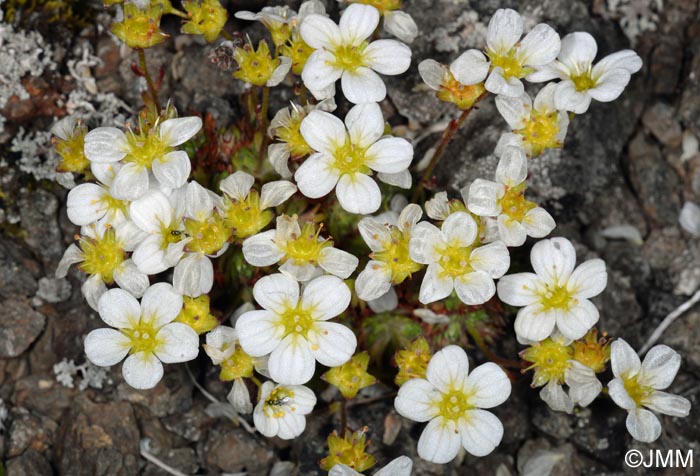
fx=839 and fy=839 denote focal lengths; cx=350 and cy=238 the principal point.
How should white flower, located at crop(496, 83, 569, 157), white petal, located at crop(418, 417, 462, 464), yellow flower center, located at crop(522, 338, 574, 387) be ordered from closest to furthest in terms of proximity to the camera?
white petal, located at crop(418, 417, 462, 464) → yellow flower center, located at crop(522, 338, 574, 387) → white flower, located at crop(496, 83, 569, 157)

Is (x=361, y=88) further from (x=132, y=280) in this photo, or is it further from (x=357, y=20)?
(x=132, y=280)

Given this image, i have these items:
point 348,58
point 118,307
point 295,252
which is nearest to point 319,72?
point 348,58

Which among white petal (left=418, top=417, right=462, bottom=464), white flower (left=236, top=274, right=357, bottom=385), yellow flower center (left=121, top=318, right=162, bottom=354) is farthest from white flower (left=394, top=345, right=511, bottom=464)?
yellow flower center (left=121, top=318, right=162, bottom=354)

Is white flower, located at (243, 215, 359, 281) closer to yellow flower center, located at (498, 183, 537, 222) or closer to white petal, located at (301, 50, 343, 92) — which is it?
white petal, located at (301, 50, 343, 92)

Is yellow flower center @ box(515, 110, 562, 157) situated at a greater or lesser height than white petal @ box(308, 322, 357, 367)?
greater

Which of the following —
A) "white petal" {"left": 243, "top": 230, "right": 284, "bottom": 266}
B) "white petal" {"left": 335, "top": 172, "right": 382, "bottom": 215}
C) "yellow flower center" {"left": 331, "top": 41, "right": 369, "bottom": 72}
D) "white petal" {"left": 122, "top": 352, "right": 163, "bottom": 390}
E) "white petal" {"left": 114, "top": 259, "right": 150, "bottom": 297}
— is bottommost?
"white petal" {"left": 122, "top": 352, "right": 163, "bottom": 390}

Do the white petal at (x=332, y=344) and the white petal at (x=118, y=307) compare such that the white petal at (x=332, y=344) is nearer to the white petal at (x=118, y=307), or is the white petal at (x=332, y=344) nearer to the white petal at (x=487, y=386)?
the white petal at (x=487, y=386)

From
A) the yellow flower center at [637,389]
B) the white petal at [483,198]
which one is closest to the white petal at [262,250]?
the white petal at [483,198]
